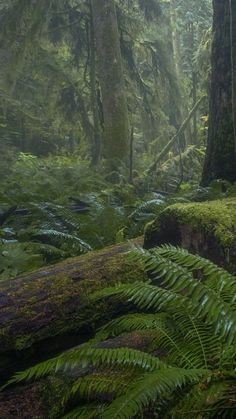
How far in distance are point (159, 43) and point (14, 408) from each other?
1322 cm

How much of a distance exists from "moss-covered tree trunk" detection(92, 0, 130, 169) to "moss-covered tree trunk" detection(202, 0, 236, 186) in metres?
4.15

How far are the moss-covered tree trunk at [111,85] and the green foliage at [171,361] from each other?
778 cm

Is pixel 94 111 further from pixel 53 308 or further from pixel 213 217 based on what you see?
A: pixel 53 308

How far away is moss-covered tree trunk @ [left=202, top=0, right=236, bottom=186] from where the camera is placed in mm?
6148

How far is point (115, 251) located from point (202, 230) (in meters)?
0.88

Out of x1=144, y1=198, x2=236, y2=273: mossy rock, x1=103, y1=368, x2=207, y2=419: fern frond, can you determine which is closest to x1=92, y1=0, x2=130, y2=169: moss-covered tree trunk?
x1=144, y1=198, x2=236, y2=273: mossy rock

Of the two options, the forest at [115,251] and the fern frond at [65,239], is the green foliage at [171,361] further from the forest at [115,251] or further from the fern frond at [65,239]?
the fern frond at [65,239]

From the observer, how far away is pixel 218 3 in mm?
6184

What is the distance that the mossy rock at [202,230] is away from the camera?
133 inches

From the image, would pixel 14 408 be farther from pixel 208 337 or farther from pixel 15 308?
pixel 208 337

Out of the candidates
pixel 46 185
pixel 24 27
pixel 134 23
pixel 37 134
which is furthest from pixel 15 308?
pixel 37 134

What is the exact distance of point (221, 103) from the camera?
6.24 meters

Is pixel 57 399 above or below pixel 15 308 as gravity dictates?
below

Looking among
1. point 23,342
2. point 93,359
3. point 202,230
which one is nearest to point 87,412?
point 93,359
